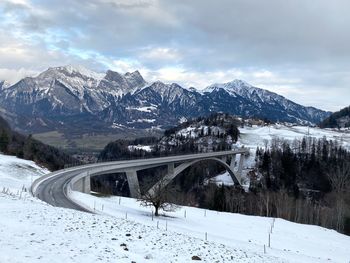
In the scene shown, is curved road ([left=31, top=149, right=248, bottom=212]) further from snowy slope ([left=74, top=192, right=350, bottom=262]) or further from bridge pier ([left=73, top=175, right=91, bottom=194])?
snowy slope ([left=74, top=192, right=350, bottom=262])

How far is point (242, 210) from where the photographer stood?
397 feet

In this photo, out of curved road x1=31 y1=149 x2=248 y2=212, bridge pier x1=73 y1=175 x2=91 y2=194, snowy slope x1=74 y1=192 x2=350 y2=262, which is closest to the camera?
snowy slope x1=74 y1=192 x2=350 y2=262

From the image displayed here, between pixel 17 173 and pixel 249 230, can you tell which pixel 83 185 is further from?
pixel 249 230

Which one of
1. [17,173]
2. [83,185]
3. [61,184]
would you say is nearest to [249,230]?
[61,184]

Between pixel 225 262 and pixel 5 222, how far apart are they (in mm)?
13435

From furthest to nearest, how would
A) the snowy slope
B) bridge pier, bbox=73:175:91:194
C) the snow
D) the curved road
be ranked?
bridge pier, bbox=73:175:91:194
the snow
the curved road
the snowy slope

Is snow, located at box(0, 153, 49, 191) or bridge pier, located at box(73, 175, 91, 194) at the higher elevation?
snow, located at box(0, 153, 49, 191)

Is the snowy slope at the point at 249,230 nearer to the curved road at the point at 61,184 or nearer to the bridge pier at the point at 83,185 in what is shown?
the curved road at the point at 61,184

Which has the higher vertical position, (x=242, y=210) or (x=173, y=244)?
(x=173, y=244)

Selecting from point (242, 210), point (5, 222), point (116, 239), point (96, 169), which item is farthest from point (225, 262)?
point (242, 210)

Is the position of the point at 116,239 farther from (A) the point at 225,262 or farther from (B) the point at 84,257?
(A) the point at 225,262

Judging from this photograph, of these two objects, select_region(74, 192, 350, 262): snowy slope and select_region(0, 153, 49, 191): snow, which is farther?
select_region(0, 153, 49, 191): snow

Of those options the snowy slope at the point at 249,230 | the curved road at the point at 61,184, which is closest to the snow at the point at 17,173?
the curved road at the point at 61,184

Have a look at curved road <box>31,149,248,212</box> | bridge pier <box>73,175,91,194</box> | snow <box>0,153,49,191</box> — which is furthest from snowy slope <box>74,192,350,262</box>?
snow <box>0,153,49,191</box>
